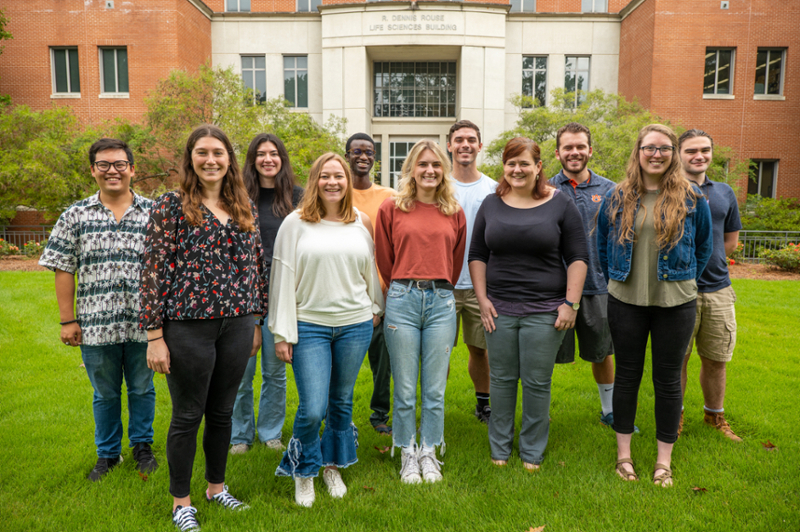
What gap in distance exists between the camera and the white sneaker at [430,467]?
3.86 meters

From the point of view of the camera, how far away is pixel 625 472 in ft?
12.6

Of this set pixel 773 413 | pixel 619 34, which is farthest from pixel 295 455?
pixel 619 34

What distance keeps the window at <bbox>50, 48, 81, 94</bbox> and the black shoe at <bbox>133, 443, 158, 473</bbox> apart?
24.7 meters

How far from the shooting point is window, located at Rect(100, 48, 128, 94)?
76.1ft

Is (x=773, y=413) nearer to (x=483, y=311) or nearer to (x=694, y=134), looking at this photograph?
(x=694, y=134)

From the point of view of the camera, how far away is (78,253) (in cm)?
373

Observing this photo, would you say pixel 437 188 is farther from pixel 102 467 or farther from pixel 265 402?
pixel 102 467

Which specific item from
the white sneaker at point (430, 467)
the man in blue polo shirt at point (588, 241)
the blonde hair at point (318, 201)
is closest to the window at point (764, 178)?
the man in blue polo shirt at point (588, 241)

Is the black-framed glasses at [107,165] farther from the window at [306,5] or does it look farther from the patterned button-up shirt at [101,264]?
the window at [306,5]

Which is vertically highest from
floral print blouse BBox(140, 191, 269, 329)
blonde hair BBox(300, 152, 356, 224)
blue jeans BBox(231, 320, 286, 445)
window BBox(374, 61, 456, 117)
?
window BBox(374, 61, 456, 117)

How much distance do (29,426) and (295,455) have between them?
2.95 meters

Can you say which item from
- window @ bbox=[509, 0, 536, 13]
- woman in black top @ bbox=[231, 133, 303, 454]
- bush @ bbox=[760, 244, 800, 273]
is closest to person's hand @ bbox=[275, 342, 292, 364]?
woman in black top @ bbox=[231, 133, 303, 454]

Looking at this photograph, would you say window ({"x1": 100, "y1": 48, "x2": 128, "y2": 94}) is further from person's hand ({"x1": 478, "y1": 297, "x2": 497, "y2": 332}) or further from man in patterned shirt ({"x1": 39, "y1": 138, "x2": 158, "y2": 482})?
person's hand ({"x1": 478, "y1": 297, "x2": 497, "y2": 332})

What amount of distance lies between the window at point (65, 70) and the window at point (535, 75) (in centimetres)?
2053
